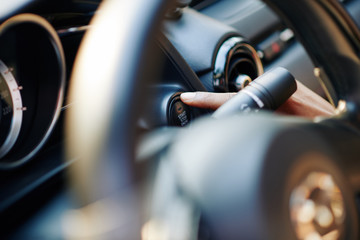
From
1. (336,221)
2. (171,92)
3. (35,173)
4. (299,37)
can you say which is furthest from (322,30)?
(35,173)

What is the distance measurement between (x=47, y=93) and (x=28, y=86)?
0.05 m

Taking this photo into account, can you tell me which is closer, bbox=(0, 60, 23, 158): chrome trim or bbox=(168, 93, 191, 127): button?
bbox=(0, 60, 23, 158): chrome trim

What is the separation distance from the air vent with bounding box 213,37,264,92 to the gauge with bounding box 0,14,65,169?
1.81 feet

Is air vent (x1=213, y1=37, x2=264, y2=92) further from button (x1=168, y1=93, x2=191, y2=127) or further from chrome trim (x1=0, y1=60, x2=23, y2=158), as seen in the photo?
chrome trim (x1=0, y1=60, x2=23, y2=158)

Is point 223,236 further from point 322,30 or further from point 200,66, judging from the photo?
point 200,66

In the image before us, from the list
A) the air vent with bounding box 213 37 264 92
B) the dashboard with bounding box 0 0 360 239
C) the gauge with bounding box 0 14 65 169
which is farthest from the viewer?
the air vent with bounding box 213 37 264 92

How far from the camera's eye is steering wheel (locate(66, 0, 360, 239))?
0.41m

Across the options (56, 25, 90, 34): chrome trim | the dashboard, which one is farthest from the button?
(56, 25, 90, 34): chrome trim

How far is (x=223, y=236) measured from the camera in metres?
0.45

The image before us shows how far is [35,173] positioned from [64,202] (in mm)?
181

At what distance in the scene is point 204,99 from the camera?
1047 millimetres

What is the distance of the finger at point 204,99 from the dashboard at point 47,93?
18 millimetres

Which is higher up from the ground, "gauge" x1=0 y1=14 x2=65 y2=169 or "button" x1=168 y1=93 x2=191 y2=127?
"gauge" x1=0 y1=14 x2=65 y2=169

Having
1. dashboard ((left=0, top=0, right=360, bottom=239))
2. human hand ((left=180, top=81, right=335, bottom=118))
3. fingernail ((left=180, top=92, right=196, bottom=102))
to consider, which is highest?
dashboard ((left=0, top=0, right=360, bottom=239))
